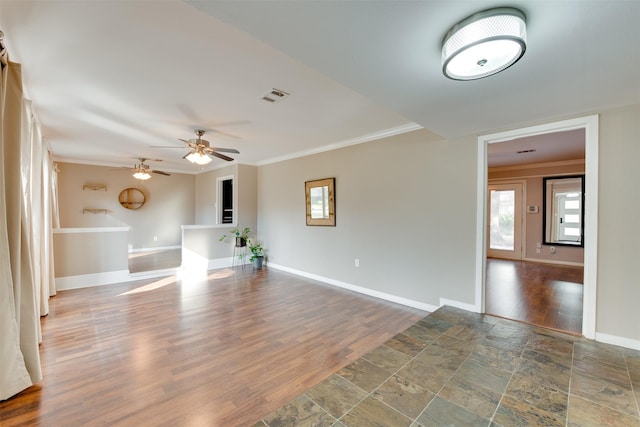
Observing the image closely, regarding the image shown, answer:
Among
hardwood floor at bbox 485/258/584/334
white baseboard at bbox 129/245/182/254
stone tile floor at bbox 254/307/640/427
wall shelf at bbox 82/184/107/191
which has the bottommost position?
hardwood floor at bbox 485/258/584/334

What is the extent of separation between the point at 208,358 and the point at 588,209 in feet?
12.6

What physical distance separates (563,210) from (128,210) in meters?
11.5

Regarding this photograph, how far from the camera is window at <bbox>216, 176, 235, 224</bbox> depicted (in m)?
7.40

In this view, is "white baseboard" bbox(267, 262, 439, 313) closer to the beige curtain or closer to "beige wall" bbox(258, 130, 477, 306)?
"beige wall" bbox(258, 130, 477, 306)

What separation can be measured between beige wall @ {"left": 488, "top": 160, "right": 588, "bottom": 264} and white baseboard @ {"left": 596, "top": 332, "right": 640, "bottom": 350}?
187 inches

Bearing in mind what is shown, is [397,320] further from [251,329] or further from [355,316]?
[251,329]

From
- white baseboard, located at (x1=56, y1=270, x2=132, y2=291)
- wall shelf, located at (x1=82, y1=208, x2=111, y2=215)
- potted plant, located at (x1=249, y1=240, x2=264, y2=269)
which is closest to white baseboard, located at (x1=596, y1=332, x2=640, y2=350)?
potted plant, located at (x1=249, y1=240, x2=264, y2=269)

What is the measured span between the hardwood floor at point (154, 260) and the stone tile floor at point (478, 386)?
5.30 meters

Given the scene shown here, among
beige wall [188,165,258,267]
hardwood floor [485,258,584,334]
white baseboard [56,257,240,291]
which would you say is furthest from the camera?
beige wall [188,165,258,267]

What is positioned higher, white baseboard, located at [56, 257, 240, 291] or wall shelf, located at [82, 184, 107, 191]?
wall shelf, located at [82, 184, 107, 191]

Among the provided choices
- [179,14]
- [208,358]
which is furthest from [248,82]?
[208,358]

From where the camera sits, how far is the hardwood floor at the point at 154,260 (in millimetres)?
5831

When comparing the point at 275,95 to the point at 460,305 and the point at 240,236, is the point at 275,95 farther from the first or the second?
the point at 240,236

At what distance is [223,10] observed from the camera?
1198 mm
